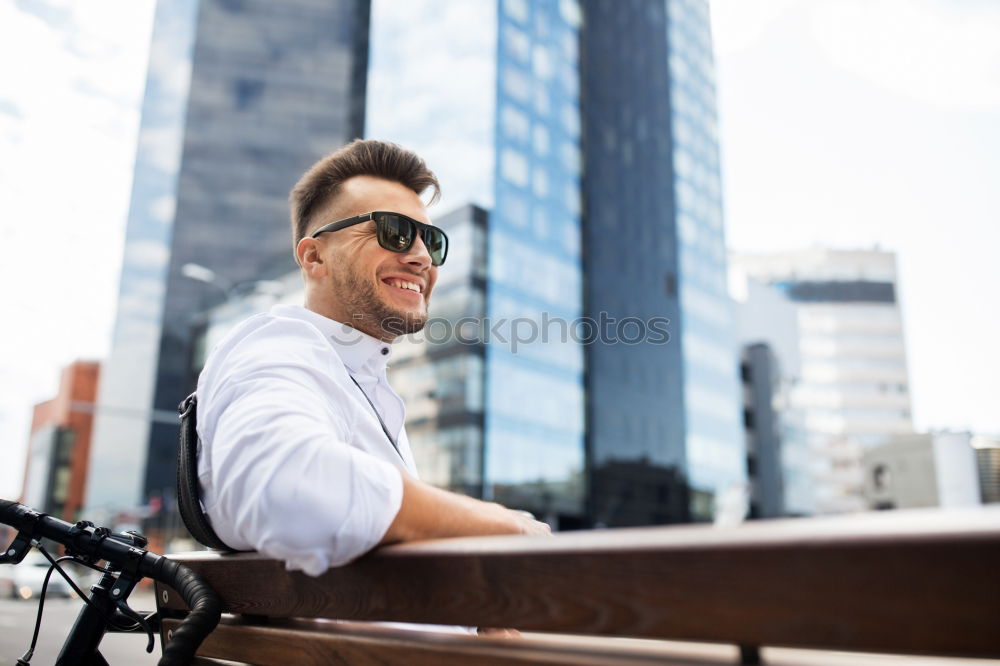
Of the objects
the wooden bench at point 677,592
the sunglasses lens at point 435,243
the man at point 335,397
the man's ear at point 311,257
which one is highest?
the sunglasses lens at point 435,243

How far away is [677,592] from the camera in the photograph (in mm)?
718

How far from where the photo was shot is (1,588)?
1873 cm

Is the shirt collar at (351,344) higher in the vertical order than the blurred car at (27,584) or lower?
higher

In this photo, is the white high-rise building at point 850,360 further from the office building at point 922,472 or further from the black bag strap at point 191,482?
the black bag strap at point 191,482

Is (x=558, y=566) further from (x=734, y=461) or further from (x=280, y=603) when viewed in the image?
(x=734, y=461)

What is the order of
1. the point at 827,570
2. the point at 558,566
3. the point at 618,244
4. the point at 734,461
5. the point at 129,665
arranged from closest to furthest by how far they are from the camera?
the point at 827,570
the point at 558,566
the point at 129,665
the point at 618,244
the point at 734,461

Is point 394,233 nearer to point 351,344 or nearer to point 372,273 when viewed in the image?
point 372,273

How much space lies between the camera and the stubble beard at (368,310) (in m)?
1.89

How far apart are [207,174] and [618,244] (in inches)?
1670

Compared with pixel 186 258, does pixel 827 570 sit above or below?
below

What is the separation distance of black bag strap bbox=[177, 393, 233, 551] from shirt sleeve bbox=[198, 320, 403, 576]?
22cm

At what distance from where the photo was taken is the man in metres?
1.05

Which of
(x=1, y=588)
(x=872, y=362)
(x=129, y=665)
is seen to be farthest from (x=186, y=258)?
(x=872, y=362)

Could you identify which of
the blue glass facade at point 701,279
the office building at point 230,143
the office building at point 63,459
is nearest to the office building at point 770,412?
the blue glass facade at point 701,279
